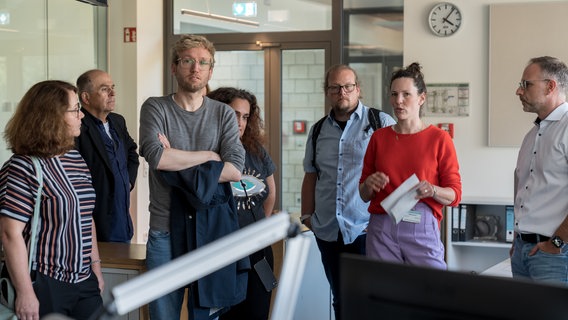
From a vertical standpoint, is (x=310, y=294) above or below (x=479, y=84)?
below

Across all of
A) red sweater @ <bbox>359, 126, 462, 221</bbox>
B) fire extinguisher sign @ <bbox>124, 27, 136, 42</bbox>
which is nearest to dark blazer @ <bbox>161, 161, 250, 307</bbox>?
red sweater @ <bbox>359, 126, 462, 221</bbox>

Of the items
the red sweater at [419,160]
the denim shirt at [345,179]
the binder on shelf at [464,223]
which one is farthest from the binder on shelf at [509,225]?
the red sweater at [419,160]

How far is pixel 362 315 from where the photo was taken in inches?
58.7

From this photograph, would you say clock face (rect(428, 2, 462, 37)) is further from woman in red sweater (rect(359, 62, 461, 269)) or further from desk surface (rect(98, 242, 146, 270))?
desk surface (rect(98, 242, 146, 270))

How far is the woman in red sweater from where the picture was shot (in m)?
3.29

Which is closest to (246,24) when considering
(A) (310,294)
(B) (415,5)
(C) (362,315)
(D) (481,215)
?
(B) (415,5)

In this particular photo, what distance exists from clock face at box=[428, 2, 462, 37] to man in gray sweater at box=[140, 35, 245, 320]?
4047 mm

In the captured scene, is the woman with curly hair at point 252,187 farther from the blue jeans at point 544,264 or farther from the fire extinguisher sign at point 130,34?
the fire extinguisher sign at point 130,34

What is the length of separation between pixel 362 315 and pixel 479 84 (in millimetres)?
5593

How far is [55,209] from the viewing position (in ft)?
9.07

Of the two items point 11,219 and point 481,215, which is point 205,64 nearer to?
point 11,219

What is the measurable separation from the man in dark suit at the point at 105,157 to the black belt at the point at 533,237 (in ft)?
7.96

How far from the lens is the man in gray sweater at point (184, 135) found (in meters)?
3.12

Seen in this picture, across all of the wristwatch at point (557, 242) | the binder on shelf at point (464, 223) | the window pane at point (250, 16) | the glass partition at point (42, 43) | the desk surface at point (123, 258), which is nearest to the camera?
the wristwatch at point (557, 242)
